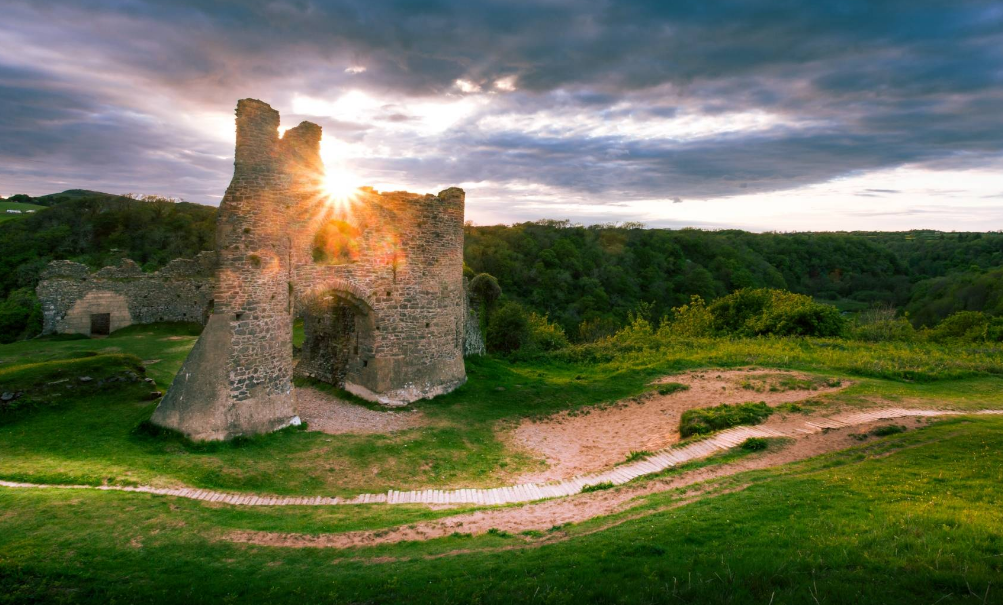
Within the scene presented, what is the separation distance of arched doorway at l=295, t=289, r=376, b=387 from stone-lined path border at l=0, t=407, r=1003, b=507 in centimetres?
663

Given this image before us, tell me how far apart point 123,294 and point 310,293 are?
1804cm

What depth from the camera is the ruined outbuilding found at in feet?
41.7

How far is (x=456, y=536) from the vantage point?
8008mm

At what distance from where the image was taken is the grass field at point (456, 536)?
203 inches

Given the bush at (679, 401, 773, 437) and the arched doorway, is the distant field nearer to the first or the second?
the arched doorway

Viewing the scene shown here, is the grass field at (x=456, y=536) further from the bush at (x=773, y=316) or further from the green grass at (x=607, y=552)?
the bush at (x=773, y=316)

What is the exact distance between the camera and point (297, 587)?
5.95 m

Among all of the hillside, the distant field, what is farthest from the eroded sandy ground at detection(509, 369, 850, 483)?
the distant field

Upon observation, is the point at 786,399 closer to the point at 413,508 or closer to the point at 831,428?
the point at 831,428

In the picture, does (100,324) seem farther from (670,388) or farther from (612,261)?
(612,261)

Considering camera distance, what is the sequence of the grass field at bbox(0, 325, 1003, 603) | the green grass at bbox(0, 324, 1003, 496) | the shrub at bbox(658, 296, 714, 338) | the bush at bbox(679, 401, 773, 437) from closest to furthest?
1. the grass field at bbox(0, 325, 1003, 603)
2. the green grass at bbox(0, 324, 1003, 496)
3. the bush at bbox(679, 401, 773, 437)
4. the shrub at bbox(658, 296, 714, 338)

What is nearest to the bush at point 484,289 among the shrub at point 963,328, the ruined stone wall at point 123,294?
the ruined stone wall at point 123,294

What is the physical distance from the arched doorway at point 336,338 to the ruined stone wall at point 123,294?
10080 mm

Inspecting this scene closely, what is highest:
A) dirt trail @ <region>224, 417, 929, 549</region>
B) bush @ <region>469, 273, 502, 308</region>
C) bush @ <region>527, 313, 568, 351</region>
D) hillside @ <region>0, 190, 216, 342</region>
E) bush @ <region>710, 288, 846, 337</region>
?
hillside @ <region>0, 190, 216, 342</region>
